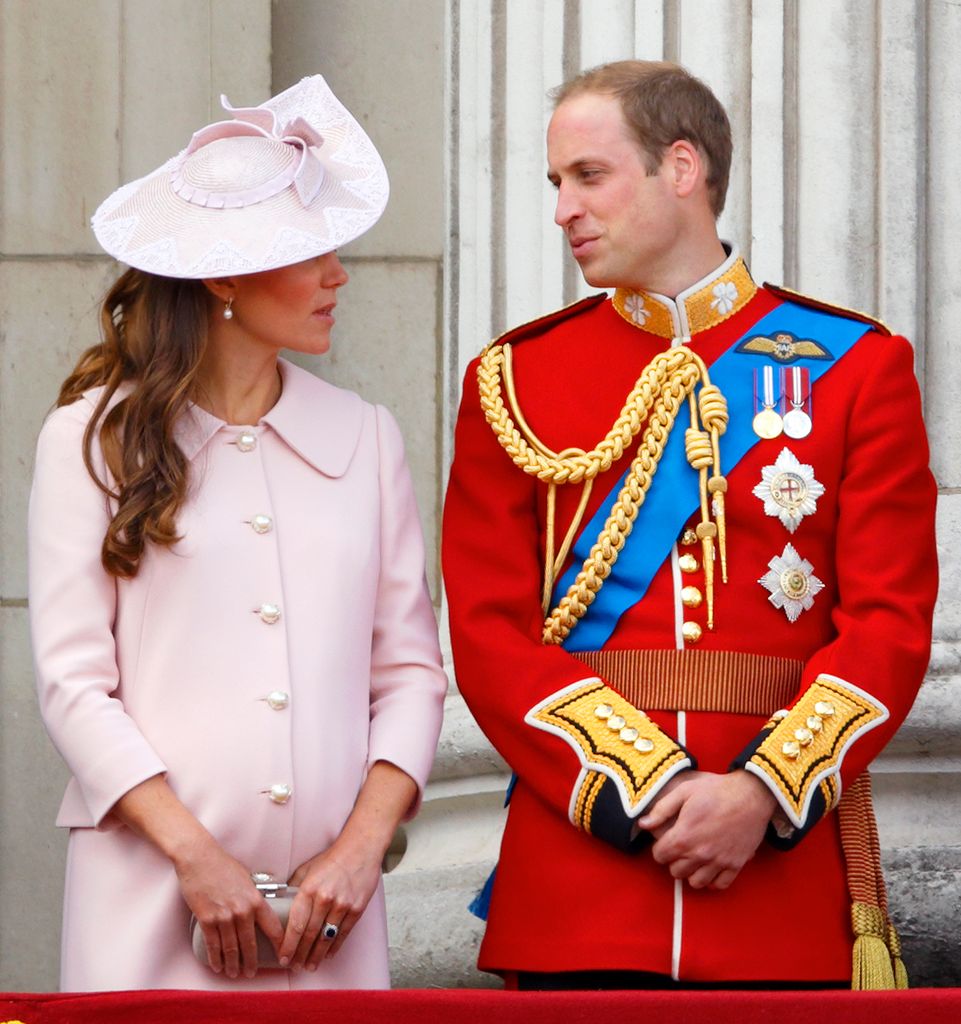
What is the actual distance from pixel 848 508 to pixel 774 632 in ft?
0.65

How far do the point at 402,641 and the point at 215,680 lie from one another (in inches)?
12.2

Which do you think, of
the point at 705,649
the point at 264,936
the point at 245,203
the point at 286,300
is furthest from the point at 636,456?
the point at 264,936

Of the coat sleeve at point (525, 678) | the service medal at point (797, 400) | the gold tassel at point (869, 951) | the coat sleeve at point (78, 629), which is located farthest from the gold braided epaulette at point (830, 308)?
the coat sleeve at point (78, 629)

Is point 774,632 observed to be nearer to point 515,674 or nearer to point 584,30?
point 515,674

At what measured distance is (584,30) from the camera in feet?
14.7

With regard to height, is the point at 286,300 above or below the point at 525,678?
above

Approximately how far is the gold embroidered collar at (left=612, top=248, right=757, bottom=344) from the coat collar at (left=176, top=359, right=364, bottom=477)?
0.43 meters

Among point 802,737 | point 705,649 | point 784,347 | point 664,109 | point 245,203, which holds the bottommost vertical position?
point 802,737

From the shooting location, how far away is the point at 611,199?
11.0 feet

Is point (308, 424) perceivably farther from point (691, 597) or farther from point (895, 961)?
point (895, 961)

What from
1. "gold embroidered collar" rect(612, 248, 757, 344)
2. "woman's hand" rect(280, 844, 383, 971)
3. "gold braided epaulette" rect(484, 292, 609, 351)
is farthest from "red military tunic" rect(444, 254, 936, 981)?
"woman's hand" rect(280, 844, 383, 971)

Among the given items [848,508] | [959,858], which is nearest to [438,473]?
[959,858]

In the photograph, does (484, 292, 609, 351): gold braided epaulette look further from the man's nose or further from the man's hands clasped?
the man's hands clasped

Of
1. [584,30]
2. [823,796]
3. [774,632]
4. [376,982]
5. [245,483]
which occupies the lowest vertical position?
[376,982]
